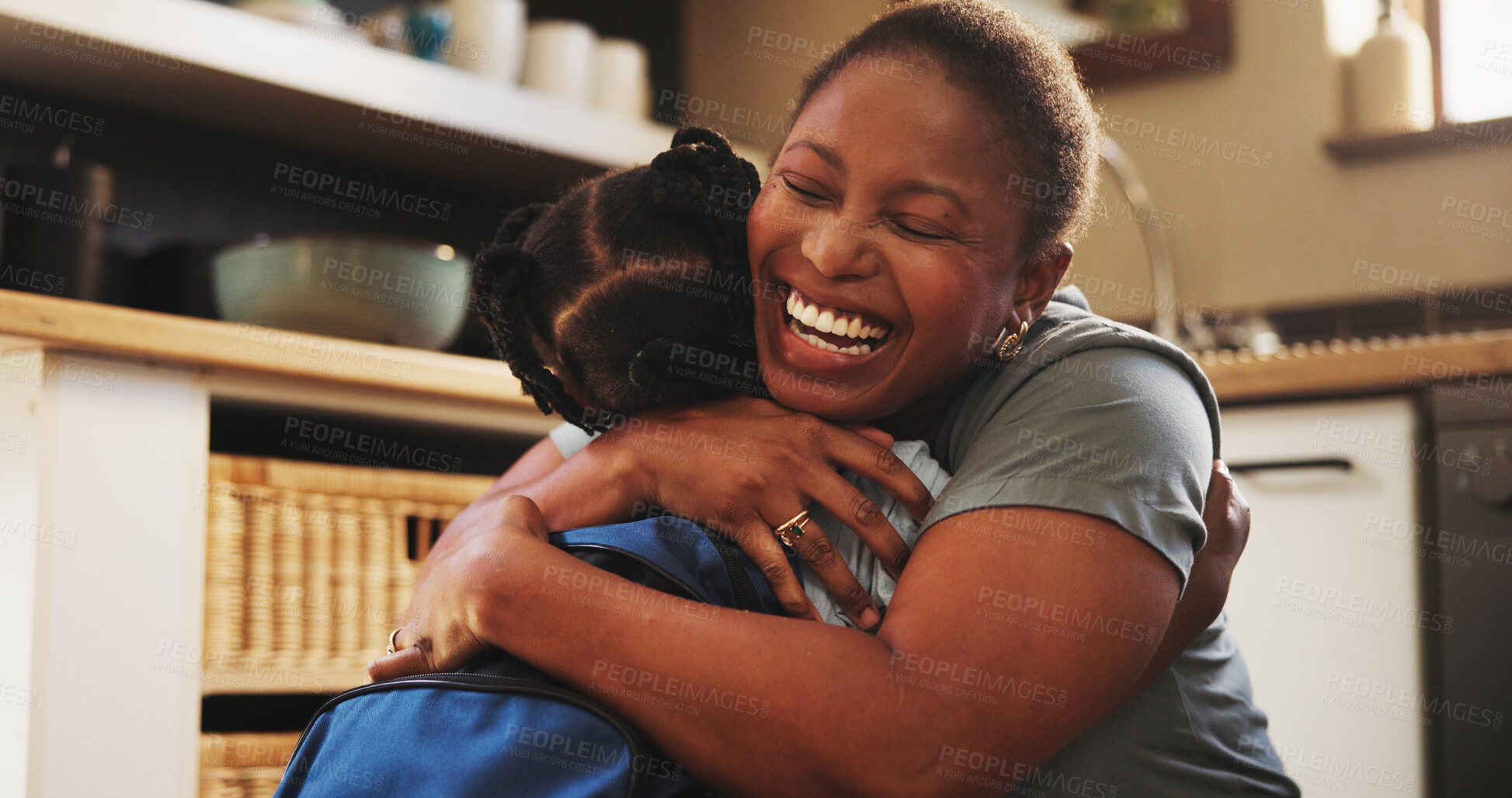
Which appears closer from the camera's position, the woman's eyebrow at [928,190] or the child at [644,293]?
the woman's eyebrow at [928,190]

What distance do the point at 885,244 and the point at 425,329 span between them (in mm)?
1018

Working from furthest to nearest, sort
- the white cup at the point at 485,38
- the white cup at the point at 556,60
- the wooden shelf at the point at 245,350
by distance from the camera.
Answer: the white cup at the point at 556,60, the white cup at the point at 485,38, the wooden shelf at the point at 245,350

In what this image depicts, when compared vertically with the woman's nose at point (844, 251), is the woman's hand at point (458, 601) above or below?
below

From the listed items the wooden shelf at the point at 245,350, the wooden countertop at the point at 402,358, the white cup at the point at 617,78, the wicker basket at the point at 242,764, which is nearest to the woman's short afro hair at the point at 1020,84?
the wooden shelf at the point at 245,350

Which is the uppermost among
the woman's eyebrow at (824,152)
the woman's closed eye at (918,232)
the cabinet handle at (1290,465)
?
the woman's eyebrow at (824,152)

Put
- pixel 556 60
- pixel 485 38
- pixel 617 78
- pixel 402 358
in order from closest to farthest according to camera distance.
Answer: pixel 402 358, pixel 485 38, pixel 556 60, pixel 617 78

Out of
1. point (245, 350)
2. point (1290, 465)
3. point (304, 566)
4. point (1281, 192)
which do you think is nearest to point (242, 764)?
point (304, 566)

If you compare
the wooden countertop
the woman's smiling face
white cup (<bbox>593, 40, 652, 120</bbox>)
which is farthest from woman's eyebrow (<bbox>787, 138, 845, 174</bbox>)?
white cup (<bbox>593, 40, 652, 120</bbox>)

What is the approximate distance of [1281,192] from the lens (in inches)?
91.7

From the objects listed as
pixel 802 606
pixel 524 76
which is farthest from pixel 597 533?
pixel 524 76

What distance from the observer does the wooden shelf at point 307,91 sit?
157cm

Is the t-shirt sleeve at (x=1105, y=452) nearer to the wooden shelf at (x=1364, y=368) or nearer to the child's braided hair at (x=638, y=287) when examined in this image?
the child's braided hair at (x=638, y=287)

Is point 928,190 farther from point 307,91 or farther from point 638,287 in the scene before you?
point 307,91

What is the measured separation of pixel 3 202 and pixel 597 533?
1.25 meters
